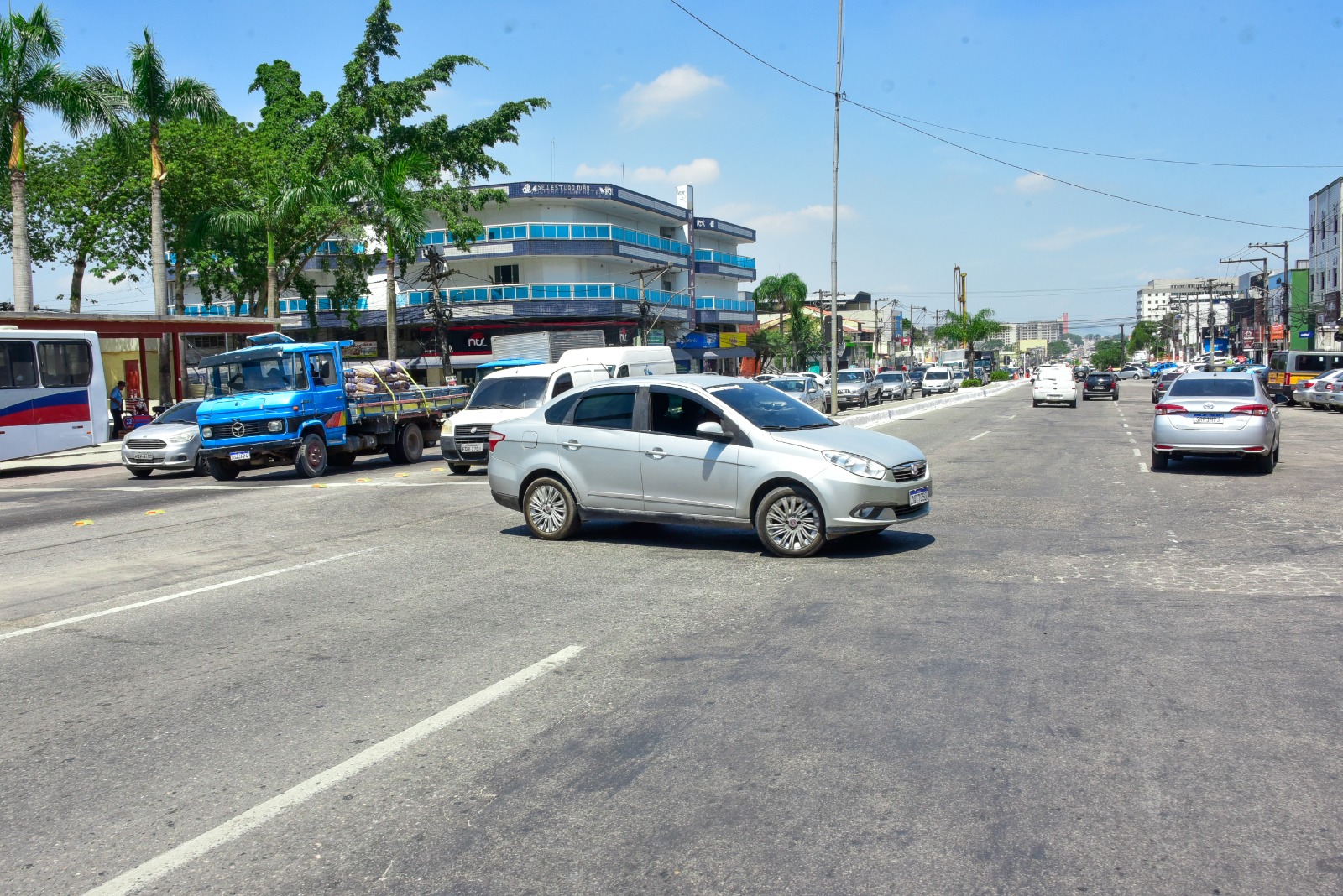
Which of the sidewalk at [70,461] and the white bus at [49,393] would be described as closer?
the white bus at [49,393]

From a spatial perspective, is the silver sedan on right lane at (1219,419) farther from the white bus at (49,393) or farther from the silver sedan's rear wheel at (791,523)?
the white bus at (49,393)

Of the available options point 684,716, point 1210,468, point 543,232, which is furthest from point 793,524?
point 543,232

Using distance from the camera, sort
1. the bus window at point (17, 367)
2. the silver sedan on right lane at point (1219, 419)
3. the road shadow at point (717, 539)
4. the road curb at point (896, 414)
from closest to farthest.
Answer: the road shadow at point (717, 539) < the silver sedan on right lane at point (1219, 419) < the bus window at point (17, 367) < the road curb at point (896, 414)

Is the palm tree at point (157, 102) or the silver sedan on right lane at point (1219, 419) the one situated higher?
the palm tree at point (157, 102)

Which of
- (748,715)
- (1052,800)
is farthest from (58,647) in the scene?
(1052,800)

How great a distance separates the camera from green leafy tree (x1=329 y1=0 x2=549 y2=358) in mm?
38188

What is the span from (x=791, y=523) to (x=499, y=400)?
988cm

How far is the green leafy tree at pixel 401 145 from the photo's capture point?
38.2 meters

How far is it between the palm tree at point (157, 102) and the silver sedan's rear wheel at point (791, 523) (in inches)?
1240

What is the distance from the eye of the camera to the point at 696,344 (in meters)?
70.0

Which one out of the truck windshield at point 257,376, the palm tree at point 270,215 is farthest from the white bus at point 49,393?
the palm tree at point 270,215

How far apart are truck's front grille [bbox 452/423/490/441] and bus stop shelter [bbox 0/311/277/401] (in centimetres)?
1553

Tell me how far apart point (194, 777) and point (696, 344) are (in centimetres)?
6588

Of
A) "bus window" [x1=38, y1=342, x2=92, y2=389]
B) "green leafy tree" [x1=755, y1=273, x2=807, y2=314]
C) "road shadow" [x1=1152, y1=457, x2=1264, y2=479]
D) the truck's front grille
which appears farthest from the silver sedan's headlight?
"green leafy tree" [x1=755, y1=273, x2=807, y2=314]
